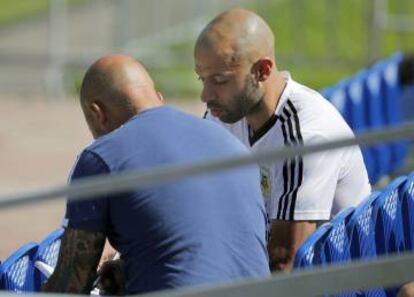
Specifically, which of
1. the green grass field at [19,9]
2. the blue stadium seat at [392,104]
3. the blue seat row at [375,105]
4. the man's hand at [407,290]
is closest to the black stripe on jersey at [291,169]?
the man's hand at [407,290]

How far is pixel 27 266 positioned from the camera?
19.4 ft

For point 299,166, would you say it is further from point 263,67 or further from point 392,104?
point 392,104

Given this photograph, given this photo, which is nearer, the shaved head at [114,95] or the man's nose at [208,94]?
the shaved head at [114,95]

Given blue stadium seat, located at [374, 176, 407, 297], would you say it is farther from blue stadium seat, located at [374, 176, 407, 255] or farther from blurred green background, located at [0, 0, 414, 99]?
blurred green background, located at [0, 0, 414, 99]

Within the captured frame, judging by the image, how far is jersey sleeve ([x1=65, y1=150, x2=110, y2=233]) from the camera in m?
4.95

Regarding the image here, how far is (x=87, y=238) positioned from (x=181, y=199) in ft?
1.02

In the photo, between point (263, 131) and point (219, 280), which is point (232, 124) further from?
point (219, 280)

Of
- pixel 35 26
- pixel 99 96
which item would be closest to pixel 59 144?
pixel 35 26

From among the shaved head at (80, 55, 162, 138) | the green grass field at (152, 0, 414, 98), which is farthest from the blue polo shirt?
the green grass field at (152, 0, 414, 98)

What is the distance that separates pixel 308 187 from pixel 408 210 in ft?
1.33

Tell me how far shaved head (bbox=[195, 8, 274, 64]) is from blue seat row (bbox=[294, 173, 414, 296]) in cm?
72

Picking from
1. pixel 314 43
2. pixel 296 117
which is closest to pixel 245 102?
pixel 296 117

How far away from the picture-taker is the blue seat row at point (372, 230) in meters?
5.69

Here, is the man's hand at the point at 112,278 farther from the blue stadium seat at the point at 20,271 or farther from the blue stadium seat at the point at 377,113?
the blue stadium seat at the point at 377,113
